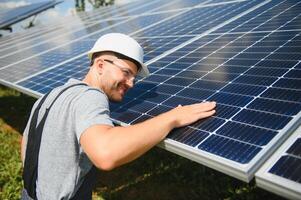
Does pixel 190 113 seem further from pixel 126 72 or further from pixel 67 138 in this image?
pixel 67 138

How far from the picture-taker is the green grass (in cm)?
739

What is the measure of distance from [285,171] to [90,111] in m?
1.67

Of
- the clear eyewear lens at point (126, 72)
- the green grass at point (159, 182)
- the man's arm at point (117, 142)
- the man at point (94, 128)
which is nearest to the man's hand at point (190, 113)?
the man at point (94, 128)

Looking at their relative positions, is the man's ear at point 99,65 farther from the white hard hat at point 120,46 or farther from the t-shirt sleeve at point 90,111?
the t-shirt sleeve at point 90,111

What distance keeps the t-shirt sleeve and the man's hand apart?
686mm

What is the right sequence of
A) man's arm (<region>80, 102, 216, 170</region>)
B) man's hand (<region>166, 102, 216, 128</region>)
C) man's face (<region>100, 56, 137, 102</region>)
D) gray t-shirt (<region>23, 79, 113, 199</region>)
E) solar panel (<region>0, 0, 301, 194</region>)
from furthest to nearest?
man's face (<region>100, 56, 137, 102</region>)
man's hand (<region>166, 102, 216, 128</region>)
solar panel (<region>0, 0, 301, 194</region>)
gray t-shirt (<region>23, 79, 113, 199</region>)
man's arm (<region>80, 102, 216, 170</region>)

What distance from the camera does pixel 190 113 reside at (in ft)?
12.5

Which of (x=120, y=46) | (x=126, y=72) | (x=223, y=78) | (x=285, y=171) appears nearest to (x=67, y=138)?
(x=126, y=72)

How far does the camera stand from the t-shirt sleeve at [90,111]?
10.3 feet

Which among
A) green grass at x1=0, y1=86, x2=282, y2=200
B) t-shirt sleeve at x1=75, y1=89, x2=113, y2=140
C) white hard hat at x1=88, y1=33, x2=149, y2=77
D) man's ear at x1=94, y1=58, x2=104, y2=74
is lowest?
green grass at x1=0, y1=86, x2=282, y2=200

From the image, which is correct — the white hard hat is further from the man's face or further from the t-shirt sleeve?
the t-shirt sleeve

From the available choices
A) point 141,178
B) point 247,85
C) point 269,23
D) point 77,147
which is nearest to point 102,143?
point 77,147

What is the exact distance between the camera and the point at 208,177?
796 cm

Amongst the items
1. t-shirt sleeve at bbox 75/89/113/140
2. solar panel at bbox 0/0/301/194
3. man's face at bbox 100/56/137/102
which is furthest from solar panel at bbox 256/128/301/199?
man's face at bbox 100/56/137/102
